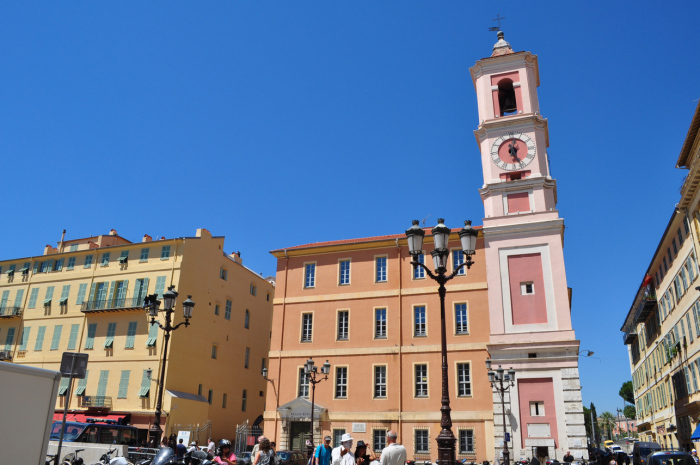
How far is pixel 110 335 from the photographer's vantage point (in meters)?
36.2

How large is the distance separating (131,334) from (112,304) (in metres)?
2.73

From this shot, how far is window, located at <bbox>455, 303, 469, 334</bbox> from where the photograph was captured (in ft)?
98.4

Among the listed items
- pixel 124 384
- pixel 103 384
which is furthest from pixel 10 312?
pixel 124 384

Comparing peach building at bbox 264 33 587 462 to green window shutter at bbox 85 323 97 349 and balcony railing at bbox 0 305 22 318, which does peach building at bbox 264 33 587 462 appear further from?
balcony railing at bbox 0 305 22 318

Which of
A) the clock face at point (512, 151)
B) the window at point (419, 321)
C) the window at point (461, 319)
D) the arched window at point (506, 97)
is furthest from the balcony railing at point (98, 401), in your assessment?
the arched window at point (506, 97)

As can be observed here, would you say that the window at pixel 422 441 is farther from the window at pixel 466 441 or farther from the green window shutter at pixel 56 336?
the green window shutter at pixel 56 336

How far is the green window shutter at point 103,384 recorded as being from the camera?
114 ft

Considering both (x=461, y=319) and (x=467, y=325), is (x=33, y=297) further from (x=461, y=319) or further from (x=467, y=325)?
(x=467, y=325)

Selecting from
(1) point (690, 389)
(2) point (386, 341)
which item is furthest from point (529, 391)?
(1) point (690, 389)

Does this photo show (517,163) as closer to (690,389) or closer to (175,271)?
(690,389)

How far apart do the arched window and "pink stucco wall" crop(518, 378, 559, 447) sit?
54.0 ft

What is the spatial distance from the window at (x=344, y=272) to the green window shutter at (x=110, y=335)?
15994mm

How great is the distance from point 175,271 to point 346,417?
1505 centimetres

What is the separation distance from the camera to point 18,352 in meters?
39.2
